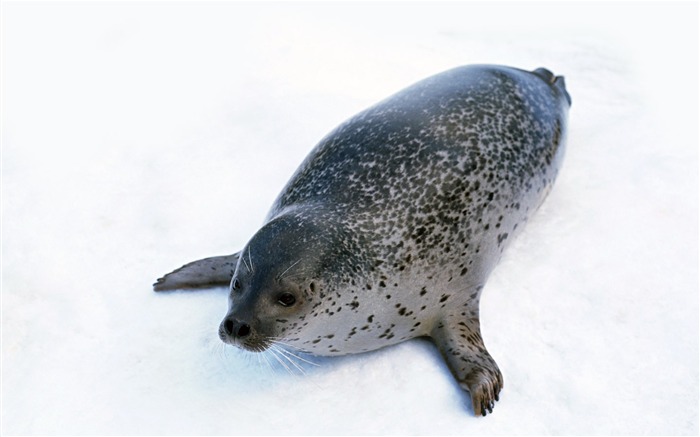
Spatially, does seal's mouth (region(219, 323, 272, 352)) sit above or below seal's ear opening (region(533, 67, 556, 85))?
below

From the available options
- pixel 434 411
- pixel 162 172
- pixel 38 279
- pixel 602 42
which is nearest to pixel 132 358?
pixel 38 279

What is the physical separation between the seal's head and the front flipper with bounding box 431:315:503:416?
0.52m

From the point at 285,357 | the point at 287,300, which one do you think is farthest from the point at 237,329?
the point at 285,357

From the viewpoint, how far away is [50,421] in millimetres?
2957

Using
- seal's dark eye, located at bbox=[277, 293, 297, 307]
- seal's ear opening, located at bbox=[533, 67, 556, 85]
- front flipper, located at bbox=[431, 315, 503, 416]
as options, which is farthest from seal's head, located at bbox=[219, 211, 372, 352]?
seal's ear opening, located at bbox=[533, 67, 556, 85]

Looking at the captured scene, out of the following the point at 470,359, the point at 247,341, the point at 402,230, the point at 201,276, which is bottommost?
the point at 470,359

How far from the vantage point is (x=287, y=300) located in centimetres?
288

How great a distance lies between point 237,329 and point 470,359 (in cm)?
97

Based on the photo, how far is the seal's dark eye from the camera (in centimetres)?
288

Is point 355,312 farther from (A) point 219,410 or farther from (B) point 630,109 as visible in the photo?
(B) point 630,109

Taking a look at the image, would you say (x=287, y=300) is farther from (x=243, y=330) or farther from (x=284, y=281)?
(x=243, y=330)

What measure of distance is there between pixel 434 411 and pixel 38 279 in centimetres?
199

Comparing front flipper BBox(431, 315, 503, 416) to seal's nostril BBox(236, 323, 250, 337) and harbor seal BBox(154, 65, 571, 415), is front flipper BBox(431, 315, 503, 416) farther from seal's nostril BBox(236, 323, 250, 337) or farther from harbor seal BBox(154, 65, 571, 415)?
seal's nostril BBox(236, 323, 250, 337)

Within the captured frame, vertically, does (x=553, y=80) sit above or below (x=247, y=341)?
above
